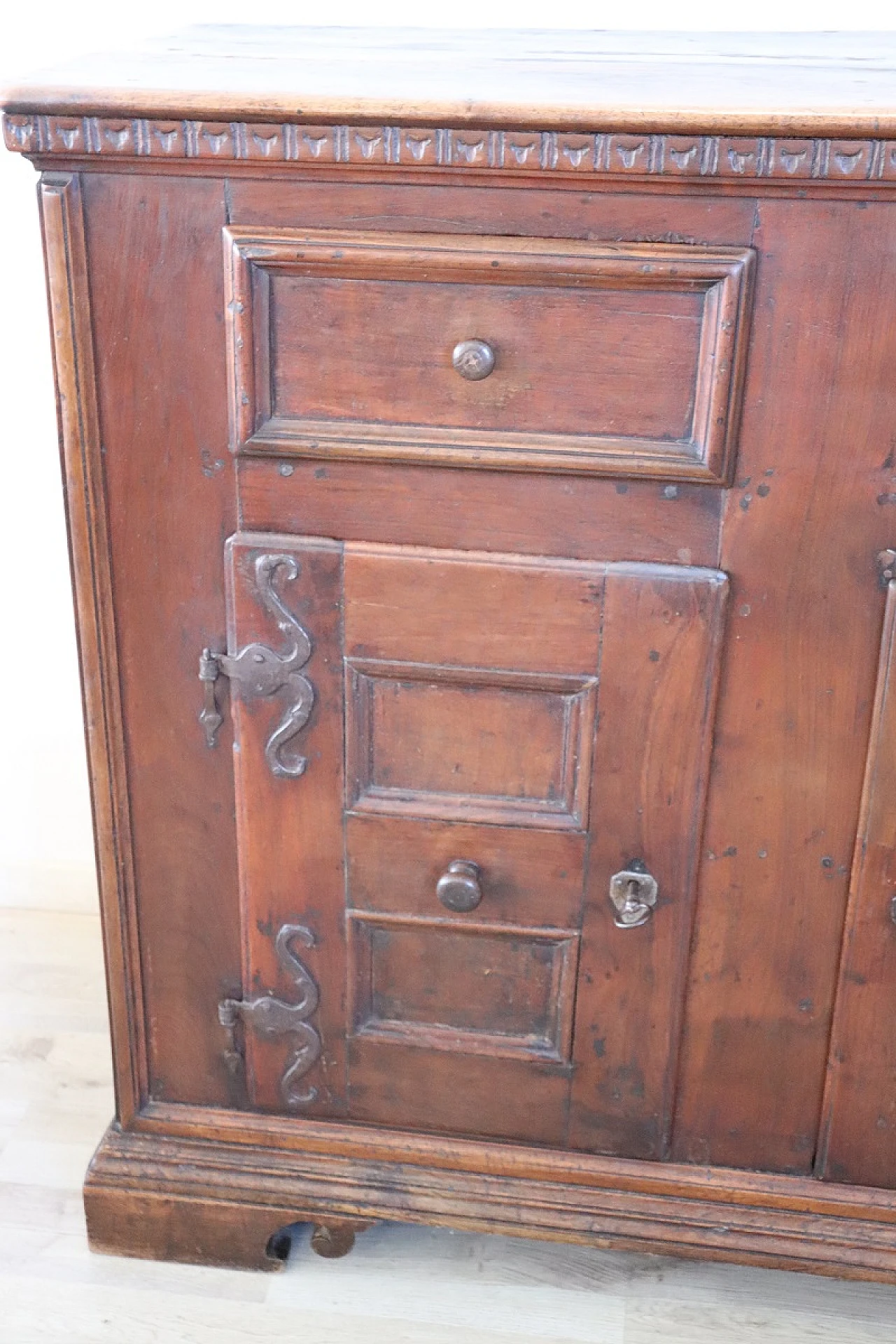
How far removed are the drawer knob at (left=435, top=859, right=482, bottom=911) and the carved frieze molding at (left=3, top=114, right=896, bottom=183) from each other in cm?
64

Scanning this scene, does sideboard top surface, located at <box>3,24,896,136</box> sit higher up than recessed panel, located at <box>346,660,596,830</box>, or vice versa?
sideboard top surface, located at <box>3,24,896,136</box>

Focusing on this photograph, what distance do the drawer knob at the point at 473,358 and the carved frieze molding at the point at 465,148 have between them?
0.45 ft

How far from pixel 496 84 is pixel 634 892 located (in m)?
0.74

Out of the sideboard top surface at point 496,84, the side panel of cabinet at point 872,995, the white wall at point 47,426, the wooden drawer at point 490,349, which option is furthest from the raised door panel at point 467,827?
the white wall at point 47,426

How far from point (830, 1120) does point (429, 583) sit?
0.69 metres

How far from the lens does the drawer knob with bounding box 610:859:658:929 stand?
135 cm

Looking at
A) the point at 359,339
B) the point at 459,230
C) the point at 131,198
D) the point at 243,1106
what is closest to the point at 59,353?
the point at 131,198

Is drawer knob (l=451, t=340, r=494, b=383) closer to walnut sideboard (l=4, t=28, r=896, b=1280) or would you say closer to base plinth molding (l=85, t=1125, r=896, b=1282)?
walnut sideboard (l=4, t=28, r=896, b=1280)

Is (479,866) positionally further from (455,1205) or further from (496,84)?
(496,84)

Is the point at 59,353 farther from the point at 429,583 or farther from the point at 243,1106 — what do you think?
the point at 243,1106

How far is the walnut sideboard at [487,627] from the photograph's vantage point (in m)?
1.14

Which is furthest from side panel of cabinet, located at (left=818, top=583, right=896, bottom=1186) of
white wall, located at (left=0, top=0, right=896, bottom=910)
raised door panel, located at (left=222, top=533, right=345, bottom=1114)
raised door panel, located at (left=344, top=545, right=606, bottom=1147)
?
white wall, located at (left=0, top=0, right=896, bottom=910)

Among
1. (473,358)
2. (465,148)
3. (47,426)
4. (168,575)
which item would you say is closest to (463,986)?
(168,575)

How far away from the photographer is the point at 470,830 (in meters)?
1.36
